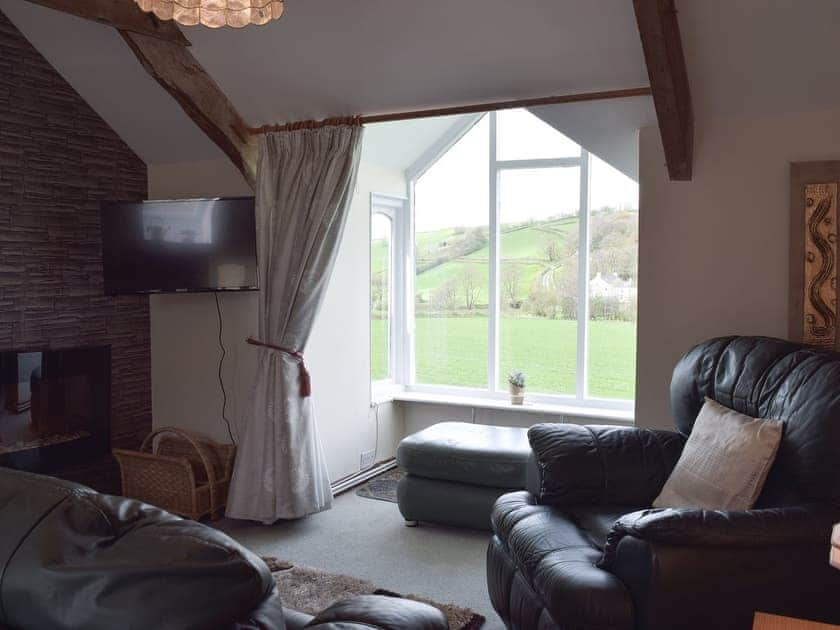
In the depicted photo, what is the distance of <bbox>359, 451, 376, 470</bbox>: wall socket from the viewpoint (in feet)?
16.7

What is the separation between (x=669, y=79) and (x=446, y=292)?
291 centimetres

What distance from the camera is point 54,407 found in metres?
4.32

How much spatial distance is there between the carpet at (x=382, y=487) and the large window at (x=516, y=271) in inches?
31.7

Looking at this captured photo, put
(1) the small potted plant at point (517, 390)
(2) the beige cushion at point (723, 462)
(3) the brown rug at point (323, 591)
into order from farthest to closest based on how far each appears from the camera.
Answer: (1) the small potted plant at point (517, 390), (3) the brown rug at point (323, 591), (2) the beige cushion at point (723, 462)

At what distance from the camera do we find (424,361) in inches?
228

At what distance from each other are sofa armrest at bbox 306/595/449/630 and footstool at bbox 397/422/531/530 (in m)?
2.51

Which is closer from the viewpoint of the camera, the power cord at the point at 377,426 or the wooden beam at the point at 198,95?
the wooden beam at the point at 198,95

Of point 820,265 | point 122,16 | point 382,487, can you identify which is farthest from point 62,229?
point 820,265

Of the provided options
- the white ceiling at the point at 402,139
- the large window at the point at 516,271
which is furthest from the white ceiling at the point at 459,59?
the large window at the point at 516,271

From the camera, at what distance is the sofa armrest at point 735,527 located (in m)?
2.02

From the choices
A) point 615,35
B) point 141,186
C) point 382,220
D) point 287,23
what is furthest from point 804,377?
point 141,186

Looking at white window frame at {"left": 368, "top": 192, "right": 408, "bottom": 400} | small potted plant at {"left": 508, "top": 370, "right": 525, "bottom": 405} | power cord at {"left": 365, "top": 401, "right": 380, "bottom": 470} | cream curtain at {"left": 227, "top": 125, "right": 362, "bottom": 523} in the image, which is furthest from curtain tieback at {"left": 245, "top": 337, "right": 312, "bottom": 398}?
small potted plant at {"left": 508, "top": 370, "right": 525, "bottom": 405}

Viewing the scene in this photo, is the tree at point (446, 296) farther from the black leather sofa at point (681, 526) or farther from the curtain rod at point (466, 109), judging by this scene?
the black leather sofa at point (681, 526)

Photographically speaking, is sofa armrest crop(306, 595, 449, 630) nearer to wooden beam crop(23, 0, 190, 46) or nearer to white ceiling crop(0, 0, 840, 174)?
white ceiling crop(0, 0, 840, 174)
